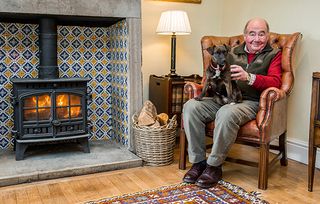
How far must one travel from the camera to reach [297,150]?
3.14 metres

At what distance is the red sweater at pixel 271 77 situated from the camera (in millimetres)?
2551

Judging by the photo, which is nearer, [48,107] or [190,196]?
[190,196]

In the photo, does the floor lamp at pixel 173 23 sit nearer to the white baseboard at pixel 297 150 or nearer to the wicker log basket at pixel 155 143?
the wicker log basket at pixel 155 143

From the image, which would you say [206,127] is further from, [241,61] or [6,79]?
[6,79]

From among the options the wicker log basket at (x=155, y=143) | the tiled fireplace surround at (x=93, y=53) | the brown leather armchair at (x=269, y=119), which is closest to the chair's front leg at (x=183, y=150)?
the brown leather armchair at (x=269, y=119)

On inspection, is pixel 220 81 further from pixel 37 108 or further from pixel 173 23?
pixel 37 108

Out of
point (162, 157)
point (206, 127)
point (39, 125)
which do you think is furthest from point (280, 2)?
point (39, 125)

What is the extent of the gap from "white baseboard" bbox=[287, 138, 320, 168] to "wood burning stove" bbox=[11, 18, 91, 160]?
A: 1779 mm

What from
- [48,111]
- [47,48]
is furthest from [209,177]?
[47,48]

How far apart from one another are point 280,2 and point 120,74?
159 centimetres

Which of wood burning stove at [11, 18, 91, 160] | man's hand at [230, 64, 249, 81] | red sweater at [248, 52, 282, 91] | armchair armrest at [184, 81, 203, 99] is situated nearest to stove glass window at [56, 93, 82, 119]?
wood burning stove at [11, 18, 91, 160]

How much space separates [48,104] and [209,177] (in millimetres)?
1378

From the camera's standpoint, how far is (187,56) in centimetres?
385

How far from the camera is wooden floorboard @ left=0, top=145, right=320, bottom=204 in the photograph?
2299 mm
